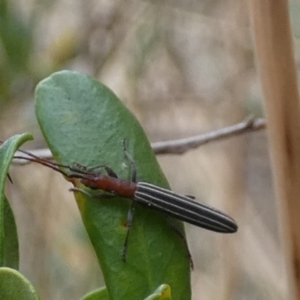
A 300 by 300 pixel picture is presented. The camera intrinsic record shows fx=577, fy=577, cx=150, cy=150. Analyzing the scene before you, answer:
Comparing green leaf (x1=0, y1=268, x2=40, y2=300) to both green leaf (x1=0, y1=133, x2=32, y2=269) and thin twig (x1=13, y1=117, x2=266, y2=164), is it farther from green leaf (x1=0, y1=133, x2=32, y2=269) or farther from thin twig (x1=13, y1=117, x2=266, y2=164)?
thin twig (x1=13, y1=117, x2=266, y2=164)

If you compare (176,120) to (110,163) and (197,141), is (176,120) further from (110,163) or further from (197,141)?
(110,163)

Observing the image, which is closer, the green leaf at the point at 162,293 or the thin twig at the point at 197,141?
the green leaf at the point at 162,293

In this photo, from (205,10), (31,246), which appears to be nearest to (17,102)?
(31,246)

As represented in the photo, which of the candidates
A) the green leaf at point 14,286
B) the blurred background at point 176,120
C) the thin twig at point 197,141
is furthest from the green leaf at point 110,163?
the blurred background at point 176,120

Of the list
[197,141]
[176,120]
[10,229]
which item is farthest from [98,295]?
[176,120]

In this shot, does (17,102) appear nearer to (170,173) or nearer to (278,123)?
(170,173)

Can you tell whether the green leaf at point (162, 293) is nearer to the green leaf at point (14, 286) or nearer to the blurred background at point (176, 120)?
the green leaf at point (14, 286)
